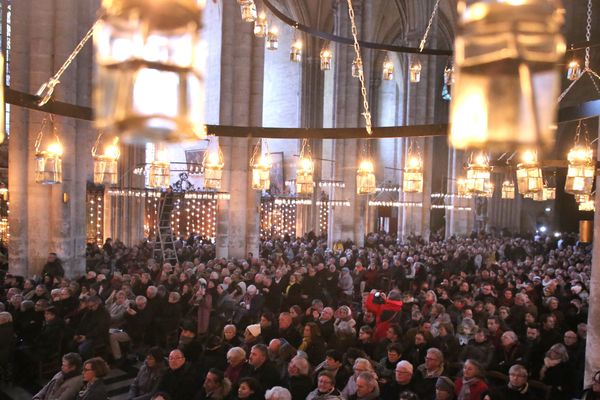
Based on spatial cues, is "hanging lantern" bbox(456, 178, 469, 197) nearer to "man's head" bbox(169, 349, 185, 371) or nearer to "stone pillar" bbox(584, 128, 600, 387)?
"stone pillar" bbox(584, 128, 600, 387)

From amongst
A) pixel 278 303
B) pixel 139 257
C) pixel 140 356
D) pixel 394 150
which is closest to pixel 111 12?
pixel 140 356

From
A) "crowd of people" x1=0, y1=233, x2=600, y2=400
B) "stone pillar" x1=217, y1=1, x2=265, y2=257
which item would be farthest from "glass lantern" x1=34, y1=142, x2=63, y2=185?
"stone pillar" x1=217, y1=1, x2=265, y2=257

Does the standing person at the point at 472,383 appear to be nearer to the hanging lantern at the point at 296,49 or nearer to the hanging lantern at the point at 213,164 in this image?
the hanging lantern at the point at 213,164

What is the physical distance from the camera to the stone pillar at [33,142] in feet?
43.8

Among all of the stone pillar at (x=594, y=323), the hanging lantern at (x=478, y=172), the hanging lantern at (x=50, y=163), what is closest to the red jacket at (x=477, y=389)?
the stone pillar at (x=594, y=323)

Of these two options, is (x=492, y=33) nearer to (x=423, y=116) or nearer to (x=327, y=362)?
(x=327, y=362)

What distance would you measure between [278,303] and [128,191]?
394 inches

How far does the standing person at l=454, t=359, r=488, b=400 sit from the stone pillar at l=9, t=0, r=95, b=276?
11.3m

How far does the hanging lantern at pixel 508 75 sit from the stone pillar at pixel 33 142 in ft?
45.4

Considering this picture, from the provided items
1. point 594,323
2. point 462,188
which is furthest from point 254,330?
point 462,188

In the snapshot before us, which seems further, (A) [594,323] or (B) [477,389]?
(A) [594,323]

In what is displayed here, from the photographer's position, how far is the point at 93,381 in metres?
5.96

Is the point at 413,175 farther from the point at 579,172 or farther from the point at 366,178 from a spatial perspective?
the point at 579,172

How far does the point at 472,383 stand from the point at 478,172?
4.18 metres
